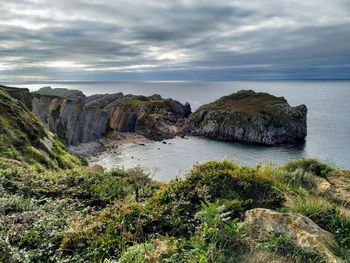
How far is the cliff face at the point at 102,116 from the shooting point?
71.9 metres

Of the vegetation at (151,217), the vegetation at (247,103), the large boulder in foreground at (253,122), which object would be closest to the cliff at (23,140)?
the vegetation at (151,217)

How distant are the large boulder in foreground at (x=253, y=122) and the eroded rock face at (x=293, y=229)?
92155 millimetres

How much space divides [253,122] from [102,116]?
161ft

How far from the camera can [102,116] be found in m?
101

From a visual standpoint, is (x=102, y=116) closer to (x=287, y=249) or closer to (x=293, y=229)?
(x=293, y=229)

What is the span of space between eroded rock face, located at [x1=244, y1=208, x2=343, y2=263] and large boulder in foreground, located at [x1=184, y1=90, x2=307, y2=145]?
92.2m

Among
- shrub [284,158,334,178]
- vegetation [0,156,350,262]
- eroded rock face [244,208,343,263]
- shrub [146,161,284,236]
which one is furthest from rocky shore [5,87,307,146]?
eroded rock face [244,208,343,263]

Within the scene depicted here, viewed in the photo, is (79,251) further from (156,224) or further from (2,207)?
(2,207)

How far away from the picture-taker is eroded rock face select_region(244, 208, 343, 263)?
18.8 ft

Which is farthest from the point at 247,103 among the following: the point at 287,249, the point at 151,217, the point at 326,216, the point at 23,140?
the point at 287,249

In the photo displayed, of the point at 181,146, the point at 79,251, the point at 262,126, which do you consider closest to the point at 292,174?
the point at 79,251

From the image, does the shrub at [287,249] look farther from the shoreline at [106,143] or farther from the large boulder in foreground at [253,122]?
the large boulder in foreground at [253,122]

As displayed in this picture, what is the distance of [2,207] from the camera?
7.66m

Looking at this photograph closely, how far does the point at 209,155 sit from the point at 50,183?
7102 cm
